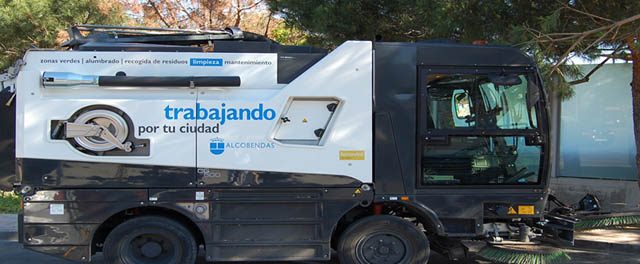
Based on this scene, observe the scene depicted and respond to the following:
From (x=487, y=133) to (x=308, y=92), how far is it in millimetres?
1907

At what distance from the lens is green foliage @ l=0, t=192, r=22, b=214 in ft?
31.3

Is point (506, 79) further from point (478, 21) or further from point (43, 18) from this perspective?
point (43, 18)

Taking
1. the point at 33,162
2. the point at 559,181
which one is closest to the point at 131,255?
the point at 33,162

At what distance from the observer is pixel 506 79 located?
16.6 feet

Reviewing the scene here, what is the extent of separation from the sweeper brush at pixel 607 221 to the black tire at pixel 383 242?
2333 mm

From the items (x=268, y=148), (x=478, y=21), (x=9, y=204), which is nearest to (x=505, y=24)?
(x=478, y=21)

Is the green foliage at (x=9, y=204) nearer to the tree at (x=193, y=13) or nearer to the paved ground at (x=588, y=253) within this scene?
the paved ground at (x=588, y=253)

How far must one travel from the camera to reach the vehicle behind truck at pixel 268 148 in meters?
Result: 4.88

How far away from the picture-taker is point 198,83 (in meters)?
4.92

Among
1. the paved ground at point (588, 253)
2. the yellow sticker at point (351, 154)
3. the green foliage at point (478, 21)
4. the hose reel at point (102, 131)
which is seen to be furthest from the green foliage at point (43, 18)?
the yellow sticker at point (351, 154)

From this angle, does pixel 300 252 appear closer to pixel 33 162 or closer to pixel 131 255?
pixel 131 255

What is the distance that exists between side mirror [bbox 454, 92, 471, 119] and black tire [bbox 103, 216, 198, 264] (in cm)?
307

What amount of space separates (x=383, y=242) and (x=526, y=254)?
148 cm

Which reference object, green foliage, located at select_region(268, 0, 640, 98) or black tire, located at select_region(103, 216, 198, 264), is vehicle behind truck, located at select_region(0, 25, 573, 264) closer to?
black tire, located at select_region(103, 216, 198, 264)
